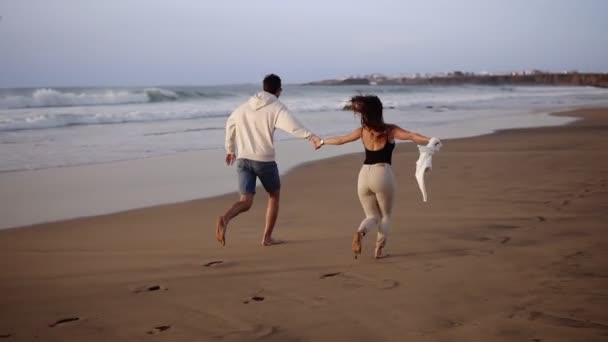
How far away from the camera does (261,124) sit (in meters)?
6.14

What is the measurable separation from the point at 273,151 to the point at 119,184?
502 cm

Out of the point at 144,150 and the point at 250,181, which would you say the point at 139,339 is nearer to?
the point at 250,181

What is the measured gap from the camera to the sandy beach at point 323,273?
13.1ft

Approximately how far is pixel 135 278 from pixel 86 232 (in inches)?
83.3

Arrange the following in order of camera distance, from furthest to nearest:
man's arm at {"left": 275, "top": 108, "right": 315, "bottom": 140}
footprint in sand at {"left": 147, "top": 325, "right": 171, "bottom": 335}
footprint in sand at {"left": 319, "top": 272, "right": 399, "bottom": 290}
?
man's arm at {"left": 275, "top": 108, "right": 315, "bottom": 140} → footprint in sand at {"left": 319, "top": 272, "right": 399, "bottom": 290} → footprint in sand at {"left": 147, "top": 325, "right": 171, "bottom": 335}

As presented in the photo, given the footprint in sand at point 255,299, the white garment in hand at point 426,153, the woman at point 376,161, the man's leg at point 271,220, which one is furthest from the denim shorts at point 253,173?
the footprint in sand at point 255,299

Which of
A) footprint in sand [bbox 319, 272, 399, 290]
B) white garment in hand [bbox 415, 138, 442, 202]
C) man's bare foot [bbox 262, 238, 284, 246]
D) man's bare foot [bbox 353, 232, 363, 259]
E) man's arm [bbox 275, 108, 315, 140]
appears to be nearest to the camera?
footprint in sand [bbox 319, 272, 399, 290]

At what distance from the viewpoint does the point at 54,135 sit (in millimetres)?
19406

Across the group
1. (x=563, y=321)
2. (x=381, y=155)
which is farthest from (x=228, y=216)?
(x=563, y=321)

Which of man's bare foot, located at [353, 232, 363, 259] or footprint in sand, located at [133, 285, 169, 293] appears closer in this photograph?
footprint in sand, located at [133, 285, 169, 293]

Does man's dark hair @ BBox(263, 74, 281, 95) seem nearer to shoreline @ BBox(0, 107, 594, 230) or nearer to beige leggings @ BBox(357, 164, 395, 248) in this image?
beige leggings @ BBox(357, 164, 395, 248)

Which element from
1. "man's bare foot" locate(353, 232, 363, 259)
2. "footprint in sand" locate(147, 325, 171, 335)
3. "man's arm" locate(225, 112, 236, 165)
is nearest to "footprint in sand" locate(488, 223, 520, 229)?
"man's bare foot" locate(353, 232, 363, 259)

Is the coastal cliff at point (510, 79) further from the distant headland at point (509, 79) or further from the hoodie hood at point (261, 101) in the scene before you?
the hoodie hood at point (261, 101)

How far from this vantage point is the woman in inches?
215
